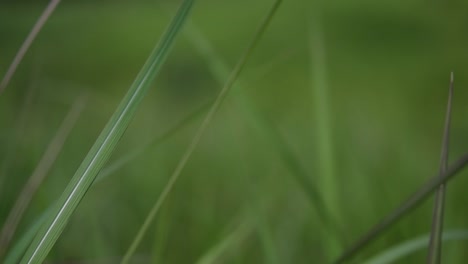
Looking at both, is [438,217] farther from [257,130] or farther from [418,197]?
[257,130]

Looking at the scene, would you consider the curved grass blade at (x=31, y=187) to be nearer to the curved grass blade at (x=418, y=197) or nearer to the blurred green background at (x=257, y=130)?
the blurred green background at (x=257, y=130)

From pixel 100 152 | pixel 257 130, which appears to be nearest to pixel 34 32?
pixel 100 152

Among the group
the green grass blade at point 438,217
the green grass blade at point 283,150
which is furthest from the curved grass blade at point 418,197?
the green grass blade at point 283,150

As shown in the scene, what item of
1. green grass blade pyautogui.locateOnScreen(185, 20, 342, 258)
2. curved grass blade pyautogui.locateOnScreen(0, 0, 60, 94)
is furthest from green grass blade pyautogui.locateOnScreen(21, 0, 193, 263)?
green grass blade pyautogui.locateOnScreen(185, 20, 342, 258)

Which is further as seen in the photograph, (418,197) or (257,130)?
(257,130)

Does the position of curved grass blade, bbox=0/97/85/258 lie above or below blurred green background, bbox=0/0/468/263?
above

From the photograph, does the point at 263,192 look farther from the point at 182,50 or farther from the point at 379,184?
the point at 182,50

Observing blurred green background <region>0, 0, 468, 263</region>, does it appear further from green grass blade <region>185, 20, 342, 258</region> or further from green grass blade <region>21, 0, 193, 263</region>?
green grass blade <region>21, 0, 193, 263</region>
